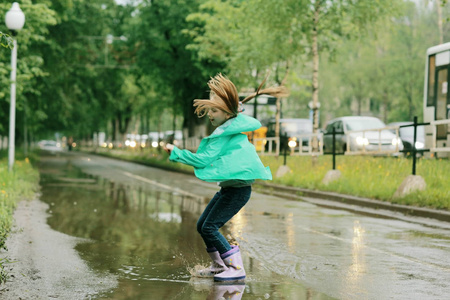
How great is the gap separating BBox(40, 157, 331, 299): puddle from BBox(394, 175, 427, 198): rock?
436 cm

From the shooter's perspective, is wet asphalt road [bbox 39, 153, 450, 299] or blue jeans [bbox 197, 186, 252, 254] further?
blue jeans [bbox 197, 186, 252, 254]

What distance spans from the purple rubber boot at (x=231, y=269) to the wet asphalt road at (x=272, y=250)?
0.36 feet

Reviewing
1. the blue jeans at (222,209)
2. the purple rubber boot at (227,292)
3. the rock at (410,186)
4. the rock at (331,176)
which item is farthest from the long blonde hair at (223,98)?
the rock at (331,176)

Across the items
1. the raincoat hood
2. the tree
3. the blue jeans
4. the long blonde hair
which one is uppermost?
the tree

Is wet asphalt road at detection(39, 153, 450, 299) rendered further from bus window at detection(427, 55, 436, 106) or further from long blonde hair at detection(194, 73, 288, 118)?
bus window at detection(427, 55, 436, 106)

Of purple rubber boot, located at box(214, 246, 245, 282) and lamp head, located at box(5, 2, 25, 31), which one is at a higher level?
lamp head, located at box(5, 2, 25, 31)

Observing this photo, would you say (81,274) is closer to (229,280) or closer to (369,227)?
(229,280)

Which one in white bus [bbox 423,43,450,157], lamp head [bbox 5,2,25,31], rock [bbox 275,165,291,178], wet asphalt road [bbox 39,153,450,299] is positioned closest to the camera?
wet asphalt road [bbox 39,153,450,299]

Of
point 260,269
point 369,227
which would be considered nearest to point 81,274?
point 260,269

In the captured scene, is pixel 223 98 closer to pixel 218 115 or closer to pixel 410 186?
pixel 218 115

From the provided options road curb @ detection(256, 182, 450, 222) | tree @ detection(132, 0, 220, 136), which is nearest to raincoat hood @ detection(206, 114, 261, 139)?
road curb @ detection(256, 182, 450, 222)

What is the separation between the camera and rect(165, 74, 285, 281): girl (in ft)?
22.3

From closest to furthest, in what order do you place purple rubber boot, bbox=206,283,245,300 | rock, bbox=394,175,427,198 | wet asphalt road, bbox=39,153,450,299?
purple rubber boot, bbox=206,283,245,300 → wet asphalt road, bbox=39,153,450,299 → rock, bbox=394,175,427,198

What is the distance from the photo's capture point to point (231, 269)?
715 centimetres
